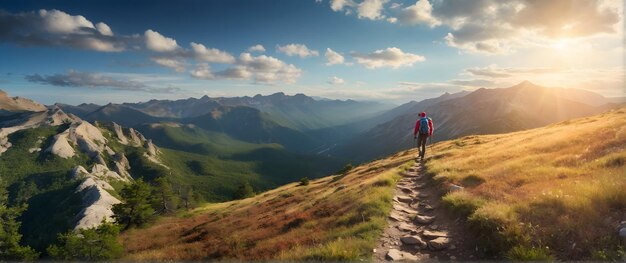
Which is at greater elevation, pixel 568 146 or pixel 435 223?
pixel 568 146

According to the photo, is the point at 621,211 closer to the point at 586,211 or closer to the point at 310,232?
the point at 586,211

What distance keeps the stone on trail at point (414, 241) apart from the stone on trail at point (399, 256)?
3.11 ft

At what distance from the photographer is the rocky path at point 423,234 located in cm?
1147

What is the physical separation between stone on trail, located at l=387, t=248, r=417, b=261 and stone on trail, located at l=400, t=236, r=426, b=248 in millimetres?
948

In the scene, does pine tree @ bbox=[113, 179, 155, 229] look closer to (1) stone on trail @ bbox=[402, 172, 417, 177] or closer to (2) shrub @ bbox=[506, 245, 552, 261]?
(1) stone on trail @ bbox=[402, 172, 417, 177]

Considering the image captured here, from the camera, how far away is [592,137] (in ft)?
84.0

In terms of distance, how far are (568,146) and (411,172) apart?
1137 centimetres

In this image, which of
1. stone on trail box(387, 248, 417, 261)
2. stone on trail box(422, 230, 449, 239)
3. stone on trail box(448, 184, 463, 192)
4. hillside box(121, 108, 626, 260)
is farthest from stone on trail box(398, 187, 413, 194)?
stone on trail box(387, 248, 417, 261)

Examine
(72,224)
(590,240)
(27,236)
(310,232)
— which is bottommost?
(27,236)

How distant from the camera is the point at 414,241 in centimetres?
1262

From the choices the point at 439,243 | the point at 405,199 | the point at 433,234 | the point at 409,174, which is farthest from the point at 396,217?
the point at 409,174

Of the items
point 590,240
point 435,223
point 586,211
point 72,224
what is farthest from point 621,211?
point 72,224

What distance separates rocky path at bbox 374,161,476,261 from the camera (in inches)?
452

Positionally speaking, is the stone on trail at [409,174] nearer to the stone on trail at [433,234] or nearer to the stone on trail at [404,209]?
the stone on trail at [404,209]
